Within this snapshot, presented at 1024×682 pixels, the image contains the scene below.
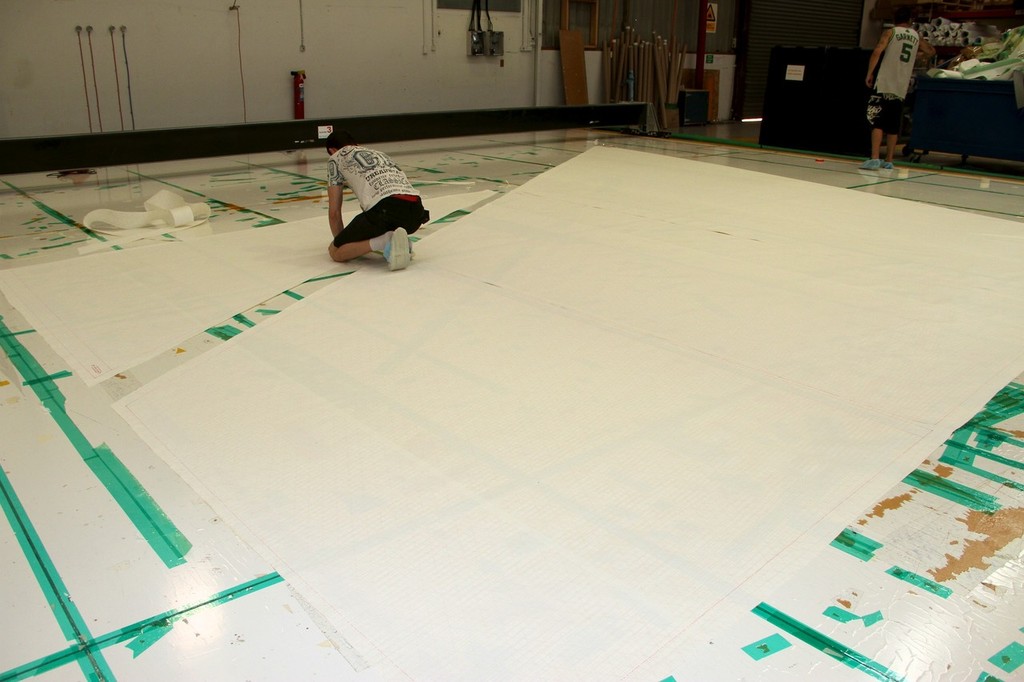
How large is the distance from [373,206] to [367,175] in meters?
0.17

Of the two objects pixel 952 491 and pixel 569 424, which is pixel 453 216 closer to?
pixel 569 424

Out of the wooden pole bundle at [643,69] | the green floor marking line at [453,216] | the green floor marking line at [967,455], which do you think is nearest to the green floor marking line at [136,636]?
the green floor marking line at [967,455]

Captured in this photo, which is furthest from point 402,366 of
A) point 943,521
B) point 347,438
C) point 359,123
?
point 359,123

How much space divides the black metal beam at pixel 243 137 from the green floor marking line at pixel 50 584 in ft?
15.2

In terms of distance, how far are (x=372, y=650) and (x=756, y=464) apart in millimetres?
1197

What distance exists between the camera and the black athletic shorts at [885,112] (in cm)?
762

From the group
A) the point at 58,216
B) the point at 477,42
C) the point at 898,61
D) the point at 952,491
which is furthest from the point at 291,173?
the point at 952,491

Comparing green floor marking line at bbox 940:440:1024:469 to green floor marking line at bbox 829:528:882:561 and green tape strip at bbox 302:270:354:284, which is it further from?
green tape strip at bbox 302:270:354:284

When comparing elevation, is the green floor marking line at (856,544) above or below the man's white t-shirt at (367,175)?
below

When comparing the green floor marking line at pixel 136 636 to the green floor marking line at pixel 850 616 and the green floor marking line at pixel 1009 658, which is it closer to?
the green floor marking line at pixel 850 616

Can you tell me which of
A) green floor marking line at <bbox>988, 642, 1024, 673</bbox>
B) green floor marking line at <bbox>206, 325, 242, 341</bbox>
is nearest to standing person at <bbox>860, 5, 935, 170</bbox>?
green floor marking line at <bbox>206, 325, 242, 341</bbox>

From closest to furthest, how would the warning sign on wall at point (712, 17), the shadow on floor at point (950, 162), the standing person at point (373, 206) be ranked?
the standing person at point (373, 206) → the shadow on floor at point (950, 162) → the warning sign on wall at point (712, 17)

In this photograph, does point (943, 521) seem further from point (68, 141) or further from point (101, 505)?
point (68, 141)

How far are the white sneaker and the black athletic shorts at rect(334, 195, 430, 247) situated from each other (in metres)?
0.07
